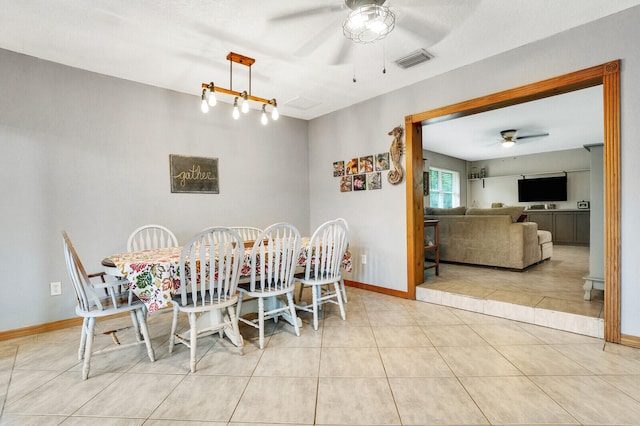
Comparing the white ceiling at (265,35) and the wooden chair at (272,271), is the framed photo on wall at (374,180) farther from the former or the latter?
the wooden chair at (272,271)

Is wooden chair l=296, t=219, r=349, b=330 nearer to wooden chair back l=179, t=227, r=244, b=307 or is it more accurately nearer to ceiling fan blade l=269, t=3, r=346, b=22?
wooden chair back l=179, t=227, r=244, b=307

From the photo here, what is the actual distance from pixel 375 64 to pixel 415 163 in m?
1.16

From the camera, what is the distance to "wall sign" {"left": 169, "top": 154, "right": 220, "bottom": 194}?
3.46 m

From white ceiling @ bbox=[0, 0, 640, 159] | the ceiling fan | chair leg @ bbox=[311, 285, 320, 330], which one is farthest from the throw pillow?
chair leg @ bbox=[311, 285, 320, 330]

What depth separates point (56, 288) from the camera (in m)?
2.78

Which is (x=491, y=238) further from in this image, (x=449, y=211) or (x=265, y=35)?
(x=265, y=35)

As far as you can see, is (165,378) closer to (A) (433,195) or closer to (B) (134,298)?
(B) (134,298)

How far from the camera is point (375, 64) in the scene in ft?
9.63

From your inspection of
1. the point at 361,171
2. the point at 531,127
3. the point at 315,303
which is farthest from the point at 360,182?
the point at 531,127

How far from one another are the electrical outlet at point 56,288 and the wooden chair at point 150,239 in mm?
669

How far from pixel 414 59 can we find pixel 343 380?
107 inches

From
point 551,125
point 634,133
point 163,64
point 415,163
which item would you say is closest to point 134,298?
point 163,64

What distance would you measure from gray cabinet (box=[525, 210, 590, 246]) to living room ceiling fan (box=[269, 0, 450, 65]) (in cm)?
708

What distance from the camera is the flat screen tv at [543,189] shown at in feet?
25.0
